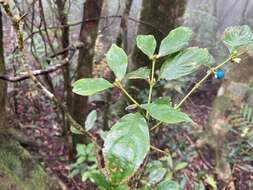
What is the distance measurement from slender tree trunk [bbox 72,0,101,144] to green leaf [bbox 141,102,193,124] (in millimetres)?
1578

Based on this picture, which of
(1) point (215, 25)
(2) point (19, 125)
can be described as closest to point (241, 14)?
(1) point (215, 25)

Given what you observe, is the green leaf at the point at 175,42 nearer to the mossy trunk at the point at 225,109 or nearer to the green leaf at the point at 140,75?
the green leaf at the point at 140,75

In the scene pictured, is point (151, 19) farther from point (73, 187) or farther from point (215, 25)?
point (215, 25)

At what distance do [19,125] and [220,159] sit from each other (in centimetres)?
168

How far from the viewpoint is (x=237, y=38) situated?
0.65m

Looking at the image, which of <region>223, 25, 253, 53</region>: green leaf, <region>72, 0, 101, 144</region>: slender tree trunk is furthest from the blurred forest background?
<region>223, 25, 253, 53</region>: green leaf

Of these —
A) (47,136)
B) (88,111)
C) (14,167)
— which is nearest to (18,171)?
(14,167)

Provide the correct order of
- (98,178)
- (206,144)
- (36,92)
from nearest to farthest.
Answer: (98,178) → (36,92) → (206,144)

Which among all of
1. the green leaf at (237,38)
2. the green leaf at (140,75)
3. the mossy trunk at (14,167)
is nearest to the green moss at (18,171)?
the mossy trunk at (14,167)

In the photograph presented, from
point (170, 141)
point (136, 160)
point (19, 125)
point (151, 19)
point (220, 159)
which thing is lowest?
point (220, 159)

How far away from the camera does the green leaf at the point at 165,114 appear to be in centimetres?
52

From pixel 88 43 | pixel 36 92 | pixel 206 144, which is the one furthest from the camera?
pixel 206 144

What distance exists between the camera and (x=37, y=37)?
3293 millimetres

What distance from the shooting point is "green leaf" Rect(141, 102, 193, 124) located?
518 mm
